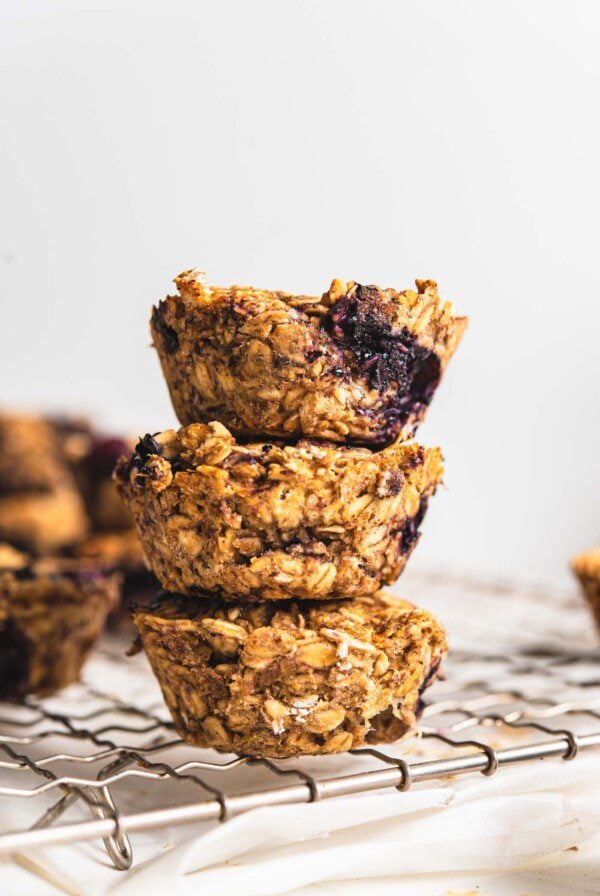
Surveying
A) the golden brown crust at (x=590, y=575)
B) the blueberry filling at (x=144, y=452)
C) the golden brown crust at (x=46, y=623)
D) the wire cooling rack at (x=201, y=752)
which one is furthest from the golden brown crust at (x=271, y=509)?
the golden brown crust at (x=590, y=575)

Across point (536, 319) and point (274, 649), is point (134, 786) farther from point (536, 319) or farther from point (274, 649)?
point (536, 319)

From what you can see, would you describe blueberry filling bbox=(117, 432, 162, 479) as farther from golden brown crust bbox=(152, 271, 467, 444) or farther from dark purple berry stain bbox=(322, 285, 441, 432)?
dark purple berry stain bbox=(322, 285, 441, 432)

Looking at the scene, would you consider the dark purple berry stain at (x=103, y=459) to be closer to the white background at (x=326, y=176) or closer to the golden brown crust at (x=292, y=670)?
the white background at (x=326, y=176)

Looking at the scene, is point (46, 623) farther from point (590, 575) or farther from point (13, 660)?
point (590, 575)

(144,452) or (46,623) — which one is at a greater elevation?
(144,452)

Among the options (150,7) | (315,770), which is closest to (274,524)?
(315,770)

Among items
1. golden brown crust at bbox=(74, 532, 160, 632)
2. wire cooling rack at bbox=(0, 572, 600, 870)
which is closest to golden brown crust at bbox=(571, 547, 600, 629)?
wire cooling rack at bbox=(0, 572, 600, 870)

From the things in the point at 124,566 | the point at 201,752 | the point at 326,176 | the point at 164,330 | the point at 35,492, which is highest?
the point at 326,176

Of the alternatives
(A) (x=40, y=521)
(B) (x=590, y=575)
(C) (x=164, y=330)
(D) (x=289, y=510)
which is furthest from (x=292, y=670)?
(A) (x=40, y=521)
